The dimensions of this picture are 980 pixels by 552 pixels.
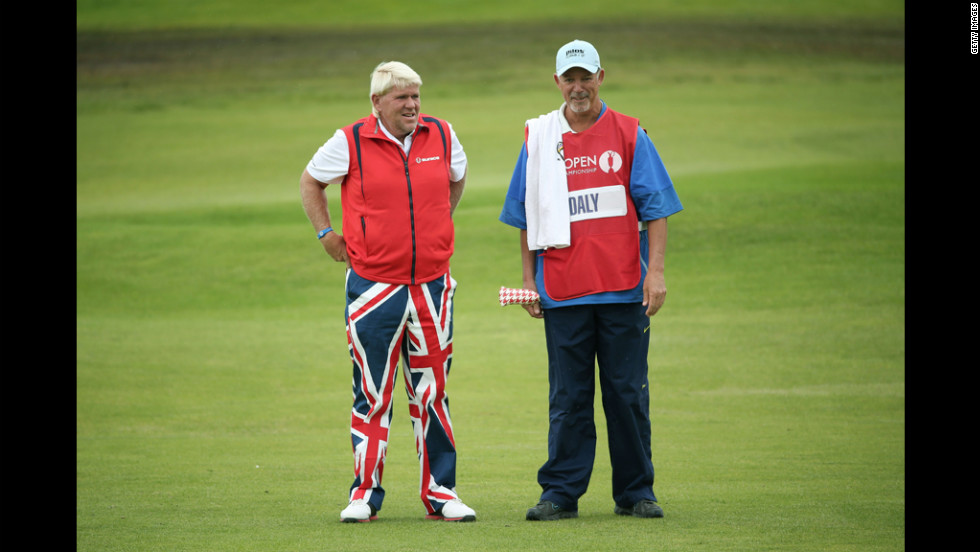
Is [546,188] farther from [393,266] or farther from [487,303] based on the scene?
[487,303]

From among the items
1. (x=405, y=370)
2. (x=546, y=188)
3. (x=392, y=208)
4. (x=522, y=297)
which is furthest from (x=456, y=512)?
(x=546, y=188)

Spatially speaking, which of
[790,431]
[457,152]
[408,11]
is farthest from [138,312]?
[408,11]

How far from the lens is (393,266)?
189 inches

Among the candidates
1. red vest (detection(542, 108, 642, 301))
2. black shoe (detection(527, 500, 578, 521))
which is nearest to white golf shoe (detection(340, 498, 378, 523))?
black shoe (detection(527, 500, 578, 521))

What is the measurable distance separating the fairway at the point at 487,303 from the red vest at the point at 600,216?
3.15 ft

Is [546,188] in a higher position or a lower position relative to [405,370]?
higher

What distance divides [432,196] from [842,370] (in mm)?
5823

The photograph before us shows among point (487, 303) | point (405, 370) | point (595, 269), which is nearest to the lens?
point (595, 269)

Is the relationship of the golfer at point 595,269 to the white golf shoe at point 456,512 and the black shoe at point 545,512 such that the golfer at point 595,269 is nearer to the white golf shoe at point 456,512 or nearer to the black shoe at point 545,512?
the black shoe at point 545,512

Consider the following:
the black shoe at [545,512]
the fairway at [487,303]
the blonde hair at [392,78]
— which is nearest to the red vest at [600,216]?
the blonde hair at [392,78]

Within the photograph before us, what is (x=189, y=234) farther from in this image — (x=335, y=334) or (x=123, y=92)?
(x=123, y=92)

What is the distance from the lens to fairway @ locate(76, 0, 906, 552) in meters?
5.03

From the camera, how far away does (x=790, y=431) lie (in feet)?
23.9

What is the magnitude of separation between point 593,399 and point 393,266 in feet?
3.17
